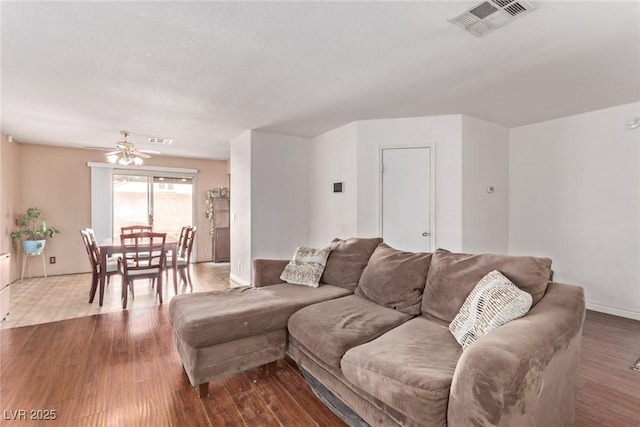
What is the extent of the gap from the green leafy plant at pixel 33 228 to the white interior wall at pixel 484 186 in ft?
21.4

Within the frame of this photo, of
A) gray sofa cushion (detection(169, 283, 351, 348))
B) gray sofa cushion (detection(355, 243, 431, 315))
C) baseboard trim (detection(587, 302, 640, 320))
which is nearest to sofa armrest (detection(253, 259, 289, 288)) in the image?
gray sofa cushion (detection(169, 283, 351, 348))

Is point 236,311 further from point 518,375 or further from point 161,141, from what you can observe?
point 161,141

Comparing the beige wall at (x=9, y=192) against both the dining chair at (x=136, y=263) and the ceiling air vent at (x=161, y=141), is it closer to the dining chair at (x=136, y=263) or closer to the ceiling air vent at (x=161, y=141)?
the ceiling air vent at (x=161, y=141)

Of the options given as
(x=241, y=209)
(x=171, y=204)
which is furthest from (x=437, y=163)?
(x=171, y=204)

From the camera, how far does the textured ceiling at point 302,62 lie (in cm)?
180

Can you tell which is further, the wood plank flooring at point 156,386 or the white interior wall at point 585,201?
the white interior wall at point 585,201

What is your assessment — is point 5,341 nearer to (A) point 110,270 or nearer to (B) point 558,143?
(A) point 110,270

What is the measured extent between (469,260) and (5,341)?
3.91 metres

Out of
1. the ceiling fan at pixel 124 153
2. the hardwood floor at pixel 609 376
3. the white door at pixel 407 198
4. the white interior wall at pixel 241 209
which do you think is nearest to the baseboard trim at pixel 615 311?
the hardwood floor at pixel 609 376

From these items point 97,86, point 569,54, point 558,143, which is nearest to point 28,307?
point 97,86

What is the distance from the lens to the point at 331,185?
447cm

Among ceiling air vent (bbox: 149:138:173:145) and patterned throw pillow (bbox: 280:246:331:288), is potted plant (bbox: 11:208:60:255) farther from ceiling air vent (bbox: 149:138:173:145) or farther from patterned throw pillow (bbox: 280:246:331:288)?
patterned throw pillow (bbox: 280:246:331:288)

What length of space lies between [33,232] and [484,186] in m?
6.93

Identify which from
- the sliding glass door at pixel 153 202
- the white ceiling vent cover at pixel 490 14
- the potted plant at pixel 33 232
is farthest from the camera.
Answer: the sliding glass door at pixel 153 202
